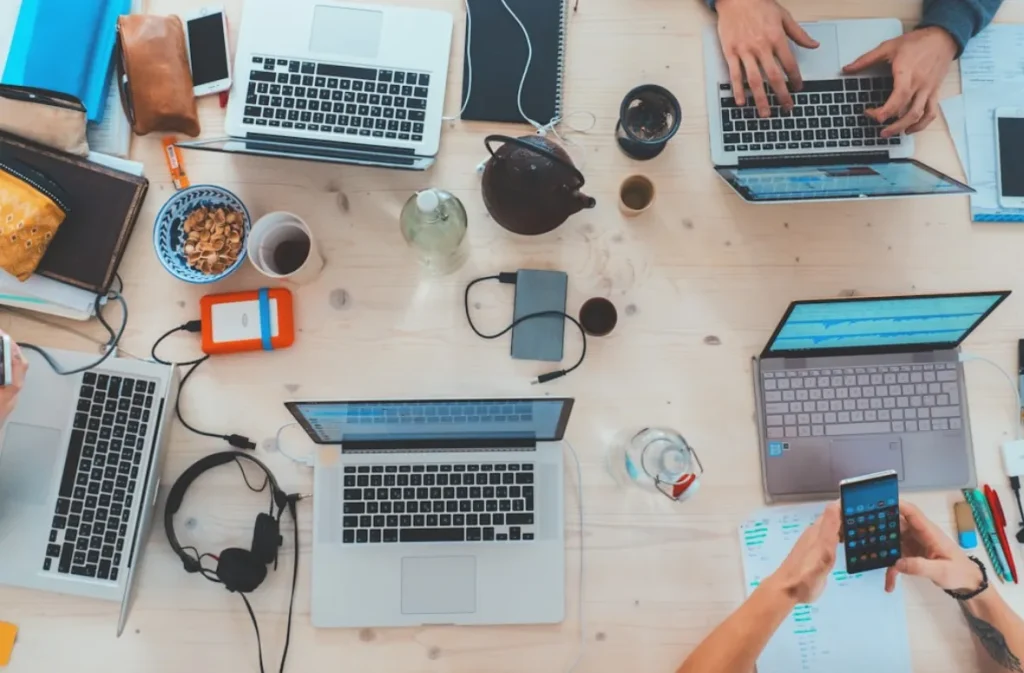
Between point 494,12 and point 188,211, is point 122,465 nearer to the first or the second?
point 188,211

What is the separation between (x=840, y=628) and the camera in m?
1.00

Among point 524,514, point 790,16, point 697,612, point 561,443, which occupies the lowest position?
point 697,612

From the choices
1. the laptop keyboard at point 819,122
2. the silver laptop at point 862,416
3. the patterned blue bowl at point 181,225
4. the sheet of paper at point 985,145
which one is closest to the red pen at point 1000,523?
the silver laptop at point 862,416

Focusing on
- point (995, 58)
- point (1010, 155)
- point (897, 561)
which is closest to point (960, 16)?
point (995, 58)

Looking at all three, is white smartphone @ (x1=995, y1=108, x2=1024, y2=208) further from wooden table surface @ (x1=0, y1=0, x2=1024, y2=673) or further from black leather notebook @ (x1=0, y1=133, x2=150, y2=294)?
black leather notebook @ (x1=0, y1=133, x2=150, y2=294)

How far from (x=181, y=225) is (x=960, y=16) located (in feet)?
4.06

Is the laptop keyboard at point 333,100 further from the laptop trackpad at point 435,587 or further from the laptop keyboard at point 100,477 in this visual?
the laptop trackpad at point 435,587

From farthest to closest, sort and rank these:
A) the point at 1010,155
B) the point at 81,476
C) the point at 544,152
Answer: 1. the point at 1010,155
2. the point at 81,476
3. the point at 544,152

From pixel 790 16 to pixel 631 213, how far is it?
409 mm

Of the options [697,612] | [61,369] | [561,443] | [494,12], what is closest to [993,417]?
[697,612]

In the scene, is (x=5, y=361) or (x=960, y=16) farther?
(x=960, y=16)

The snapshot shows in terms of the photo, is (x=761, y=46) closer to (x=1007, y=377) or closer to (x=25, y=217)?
(x=1007, y=377)

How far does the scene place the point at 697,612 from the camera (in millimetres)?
1012

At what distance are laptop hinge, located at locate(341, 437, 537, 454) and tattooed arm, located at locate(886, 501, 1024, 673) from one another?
1.78 ft
